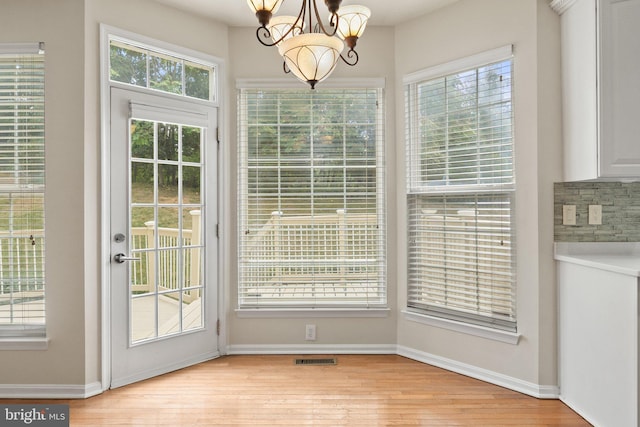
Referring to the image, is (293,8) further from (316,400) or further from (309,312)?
(316,400)

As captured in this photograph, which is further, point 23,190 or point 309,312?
point 309,312

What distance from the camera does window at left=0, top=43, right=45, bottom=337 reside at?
8.82 feet

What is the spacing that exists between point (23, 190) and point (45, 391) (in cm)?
130

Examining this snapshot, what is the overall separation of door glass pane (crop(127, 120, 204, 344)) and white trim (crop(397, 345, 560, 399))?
68.2 inches

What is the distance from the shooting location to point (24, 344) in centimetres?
265

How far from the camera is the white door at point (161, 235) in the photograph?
2.85 metres

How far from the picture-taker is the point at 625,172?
7.30 feet

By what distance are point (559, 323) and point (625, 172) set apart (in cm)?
100

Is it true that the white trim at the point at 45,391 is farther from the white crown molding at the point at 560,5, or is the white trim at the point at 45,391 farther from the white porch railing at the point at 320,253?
the white crown molding at the point at 560,5

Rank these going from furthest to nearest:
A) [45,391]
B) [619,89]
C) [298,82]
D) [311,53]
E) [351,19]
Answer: [298,82]
[45,391]
[619,89]
[351,19]
[311,53]

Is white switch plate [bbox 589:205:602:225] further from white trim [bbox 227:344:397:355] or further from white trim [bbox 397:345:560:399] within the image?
white trim [bbox 227:344:397:355]

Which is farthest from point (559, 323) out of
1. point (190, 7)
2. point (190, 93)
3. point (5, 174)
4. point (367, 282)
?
point (5, 174)

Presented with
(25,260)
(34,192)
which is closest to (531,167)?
(34,192)

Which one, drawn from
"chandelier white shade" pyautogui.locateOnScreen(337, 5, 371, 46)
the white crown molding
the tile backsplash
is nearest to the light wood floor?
the tile backsplash
